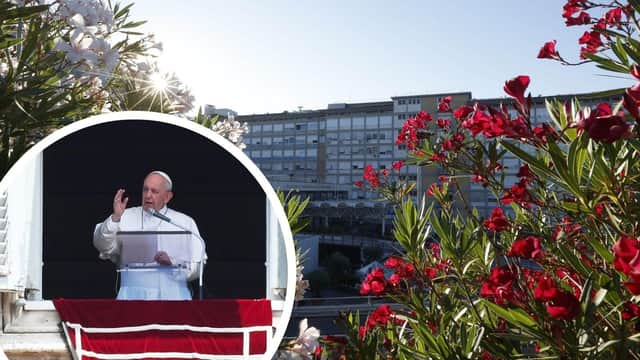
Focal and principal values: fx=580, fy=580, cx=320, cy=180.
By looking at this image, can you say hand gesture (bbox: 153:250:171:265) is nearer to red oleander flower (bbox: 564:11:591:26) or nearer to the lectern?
the lectern

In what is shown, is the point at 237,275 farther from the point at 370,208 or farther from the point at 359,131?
the point at 359,131

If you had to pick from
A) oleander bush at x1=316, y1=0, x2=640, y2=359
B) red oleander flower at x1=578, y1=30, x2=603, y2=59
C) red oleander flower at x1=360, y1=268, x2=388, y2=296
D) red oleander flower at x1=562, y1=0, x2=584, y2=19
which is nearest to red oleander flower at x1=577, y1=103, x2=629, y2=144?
oleander bush at x1=316, y1=0, x2=640, y2=359

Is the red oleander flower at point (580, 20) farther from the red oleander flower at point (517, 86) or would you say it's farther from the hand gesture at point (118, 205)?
the hand gesture at point (118, 205)

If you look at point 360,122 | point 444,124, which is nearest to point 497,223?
point 444,124

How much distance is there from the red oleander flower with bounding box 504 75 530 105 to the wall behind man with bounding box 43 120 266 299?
1.21 feet

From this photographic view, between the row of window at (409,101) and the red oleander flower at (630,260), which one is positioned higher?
the row of window at (409,101)

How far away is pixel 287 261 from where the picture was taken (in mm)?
713

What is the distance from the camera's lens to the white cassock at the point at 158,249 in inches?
25.7

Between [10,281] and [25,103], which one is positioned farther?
[25,103]

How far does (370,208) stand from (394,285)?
35.3m

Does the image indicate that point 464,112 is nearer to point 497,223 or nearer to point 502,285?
point 497,223

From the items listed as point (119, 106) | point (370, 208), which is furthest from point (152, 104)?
point (370, 208)

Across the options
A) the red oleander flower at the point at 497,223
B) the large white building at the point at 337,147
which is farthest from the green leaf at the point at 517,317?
the large white building at the point at 337,147

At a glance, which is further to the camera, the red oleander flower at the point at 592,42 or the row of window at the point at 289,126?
the row of window at the point at 289,126
